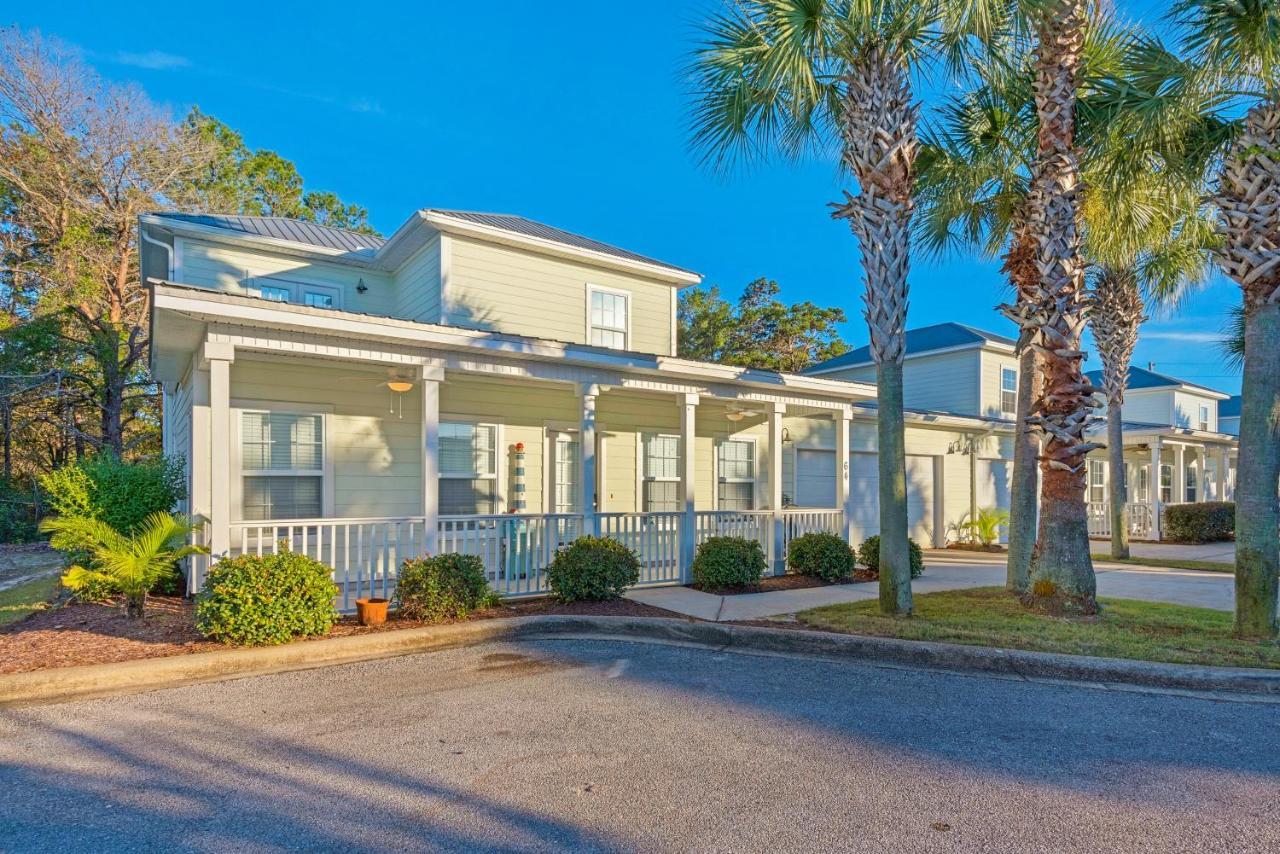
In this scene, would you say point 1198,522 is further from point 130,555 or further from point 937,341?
point 130,555

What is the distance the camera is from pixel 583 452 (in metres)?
9.11

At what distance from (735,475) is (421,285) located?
6522mm

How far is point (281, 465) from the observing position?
927 centimetres

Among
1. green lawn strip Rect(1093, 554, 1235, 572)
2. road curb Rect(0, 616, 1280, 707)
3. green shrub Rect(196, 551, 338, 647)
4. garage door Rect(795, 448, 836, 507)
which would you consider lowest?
green lawn strip Rect(1093, 554, 1235, 572)

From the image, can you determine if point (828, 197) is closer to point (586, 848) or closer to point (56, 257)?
point (586, 848)

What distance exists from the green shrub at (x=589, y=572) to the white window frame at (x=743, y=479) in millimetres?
4917

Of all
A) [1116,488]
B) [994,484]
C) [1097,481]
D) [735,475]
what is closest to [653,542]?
[735,475]

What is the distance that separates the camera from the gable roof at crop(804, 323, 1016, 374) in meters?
19.6

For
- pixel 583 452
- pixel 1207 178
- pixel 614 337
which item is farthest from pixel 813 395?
pixel 1207 178

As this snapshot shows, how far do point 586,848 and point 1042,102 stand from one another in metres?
8.60

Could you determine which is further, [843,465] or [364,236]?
[364,236]

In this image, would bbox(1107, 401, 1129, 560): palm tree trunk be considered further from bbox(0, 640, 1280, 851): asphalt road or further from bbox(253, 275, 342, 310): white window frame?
bbox(253, 275, 342, 310): white window frame

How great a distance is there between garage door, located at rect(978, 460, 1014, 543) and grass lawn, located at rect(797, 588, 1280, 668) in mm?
9047

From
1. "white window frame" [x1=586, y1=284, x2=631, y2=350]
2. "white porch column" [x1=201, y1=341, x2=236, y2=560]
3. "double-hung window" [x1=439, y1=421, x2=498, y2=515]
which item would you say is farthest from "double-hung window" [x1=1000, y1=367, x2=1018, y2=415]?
"white porch column" [x1=201, y1=341, x2=236, y2=560]
